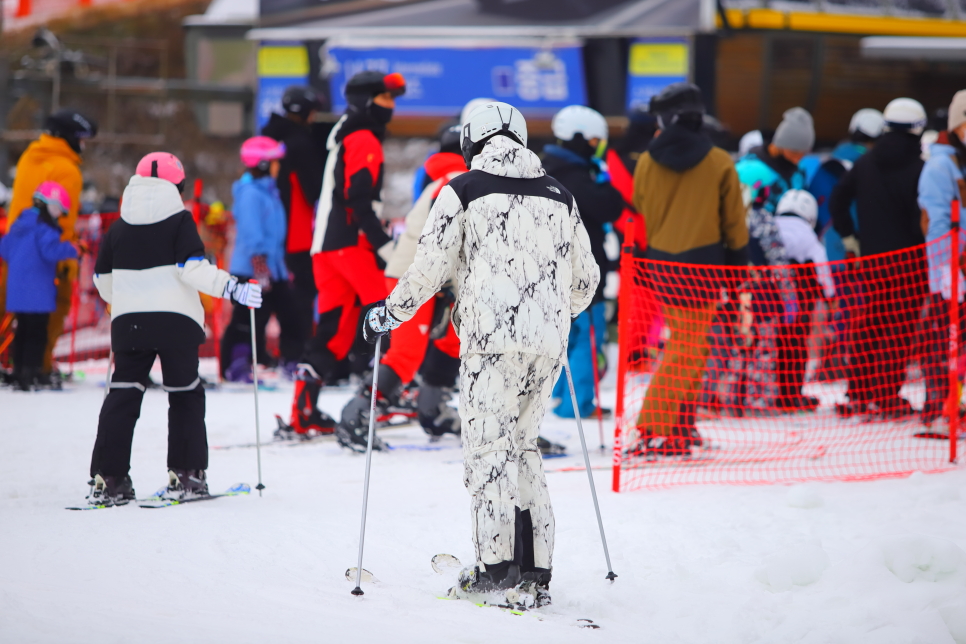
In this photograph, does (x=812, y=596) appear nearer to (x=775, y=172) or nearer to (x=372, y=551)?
(x=372, y=551)

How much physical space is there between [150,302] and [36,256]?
3.86 metres

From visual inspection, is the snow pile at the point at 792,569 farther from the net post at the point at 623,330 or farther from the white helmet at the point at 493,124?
the white helmet at the point at 493,124

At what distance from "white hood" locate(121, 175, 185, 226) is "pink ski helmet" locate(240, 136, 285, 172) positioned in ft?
12.5

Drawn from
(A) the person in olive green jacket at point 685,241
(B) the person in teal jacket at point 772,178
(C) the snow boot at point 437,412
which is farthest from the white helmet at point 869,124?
(C) the snow boot at point 437,412

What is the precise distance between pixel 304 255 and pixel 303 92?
149 cm

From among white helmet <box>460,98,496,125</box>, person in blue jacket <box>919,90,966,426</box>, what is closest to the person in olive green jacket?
white helmet <box>460,98,496,125</box>

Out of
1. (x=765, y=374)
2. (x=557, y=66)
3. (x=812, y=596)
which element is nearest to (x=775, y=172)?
(x=765, y=374)

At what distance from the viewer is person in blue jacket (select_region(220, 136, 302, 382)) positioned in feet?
28.0

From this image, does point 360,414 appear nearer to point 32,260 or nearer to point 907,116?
point 32,260

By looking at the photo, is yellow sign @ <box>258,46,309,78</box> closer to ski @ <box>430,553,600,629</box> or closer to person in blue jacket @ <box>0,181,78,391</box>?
person in blue jacket @ <box>0,181,78,391</box>

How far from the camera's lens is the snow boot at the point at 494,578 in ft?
11.7

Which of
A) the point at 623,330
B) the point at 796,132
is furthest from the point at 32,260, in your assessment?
the point at 796,132

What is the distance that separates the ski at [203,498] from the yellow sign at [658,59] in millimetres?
8974

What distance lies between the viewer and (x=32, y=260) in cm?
787
